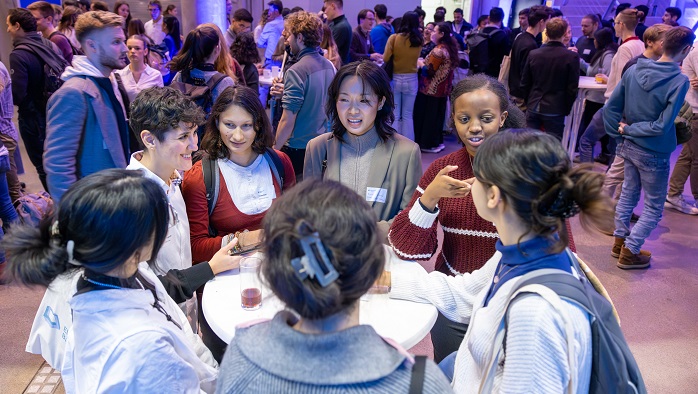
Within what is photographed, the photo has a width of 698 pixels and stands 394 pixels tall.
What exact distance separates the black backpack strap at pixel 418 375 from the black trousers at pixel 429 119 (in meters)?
5.85

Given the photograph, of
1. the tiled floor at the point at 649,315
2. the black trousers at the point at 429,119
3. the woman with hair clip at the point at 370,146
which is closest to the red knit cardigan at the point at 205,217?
the woman with hair clip at the point at 370,146

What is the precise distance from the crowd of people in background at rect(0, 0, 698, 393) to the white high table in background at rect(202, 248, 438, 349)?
0.25 feet

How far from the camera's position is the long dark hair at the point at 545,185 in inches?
42.3

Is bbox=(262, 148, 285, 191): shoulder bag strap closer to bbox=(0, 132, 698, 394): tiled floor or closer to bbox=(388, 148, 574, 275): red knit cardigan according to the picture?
bbox=(388, 148, 574, 275): red knit cardigan

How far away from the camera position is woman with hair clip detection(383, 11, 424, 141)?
5.91 meters

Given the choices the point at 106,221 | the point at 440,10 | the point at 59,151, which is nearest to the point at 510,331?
the point at 106,221

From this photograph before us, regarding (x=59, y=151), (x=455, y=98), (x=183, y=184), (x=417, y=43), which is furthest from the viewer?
(x=417, y=43)

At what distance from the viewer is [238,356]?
2.85ft

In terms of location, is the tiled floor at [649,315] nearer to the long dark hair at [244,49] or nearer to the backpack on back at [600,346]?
the backpack on back at [600,346]

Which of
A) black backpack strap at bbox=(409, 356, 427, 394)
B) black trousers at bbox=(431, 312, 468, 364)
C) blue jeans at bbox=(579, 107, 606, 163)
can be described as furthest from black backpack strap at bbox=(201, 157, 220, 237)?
blue jeans at bbox=(579, 107, 606, 163)

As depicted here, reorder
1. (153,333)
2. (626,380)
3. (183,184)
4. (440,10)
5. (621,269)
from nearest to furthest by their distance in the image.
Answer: (626,380) → (153,333) → (183,184) → (621,269) → (440,10)

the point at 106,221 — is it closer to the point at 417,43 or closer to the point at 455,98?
the point at 455,98

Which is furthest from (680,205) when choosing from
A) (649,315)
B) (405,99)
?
(405,99)

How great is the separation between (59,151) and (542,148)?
215 centimetres
